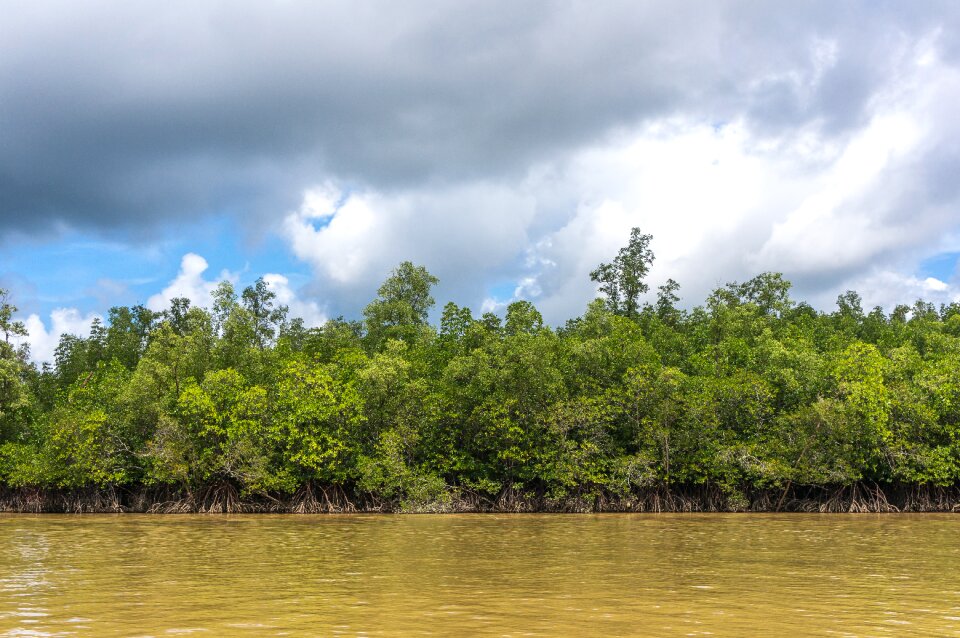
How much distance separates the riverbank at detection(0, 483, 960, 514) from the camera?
38656mm

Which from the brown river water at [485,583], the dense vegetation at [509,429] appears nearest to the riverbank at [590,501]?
the dense vegetation at [509,429]

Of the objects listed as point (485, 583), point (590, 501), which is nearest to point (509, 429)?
point (590, 501)

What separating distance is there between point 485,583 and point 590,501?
1078 inches

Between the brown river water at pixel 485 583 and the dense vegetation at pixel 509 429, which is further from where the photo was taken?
the dense vegetation at pixel 509 429

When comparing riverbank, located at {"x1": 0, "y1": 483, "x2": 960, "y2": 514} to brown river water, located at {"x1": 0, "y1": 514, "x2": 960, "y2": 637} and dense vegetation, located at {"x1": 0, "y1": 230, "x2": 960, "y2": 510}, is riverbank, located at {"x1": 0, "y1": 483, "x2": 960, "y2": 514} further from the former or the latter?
brown river water, located at {"x1": 0, "y1": 514, "x2": 960, "y2": 637}

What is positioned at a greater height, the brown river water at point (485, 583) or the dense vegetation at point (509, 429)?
the dense vegetation at point (509, 429)

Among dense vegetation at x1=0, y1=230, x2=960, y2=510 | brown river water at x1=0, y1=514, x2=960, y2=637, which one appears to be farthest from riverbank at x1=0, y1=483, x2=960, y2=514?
brown river water at x1=0, y1=514, x2=960, y2=637

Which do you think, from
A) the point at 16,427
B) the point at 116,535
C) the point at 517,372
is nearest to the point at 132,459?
the point at 16,427

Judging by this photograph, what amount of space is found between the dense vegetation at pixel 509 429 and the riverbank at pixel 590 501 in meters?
0.17

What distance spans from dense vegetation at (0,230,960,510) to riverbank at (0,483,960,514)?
17 cm

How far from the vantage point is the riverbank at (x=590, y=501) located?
127 feet

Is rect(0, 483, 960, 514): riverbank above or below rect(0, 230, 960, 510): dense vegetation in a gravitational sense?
below

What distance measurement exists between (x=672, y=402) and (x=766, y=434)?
5.43 m

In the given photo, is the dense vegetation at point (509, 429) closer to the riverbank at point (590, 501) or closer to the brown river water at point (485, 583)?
the riverbank at point (590, 501)
